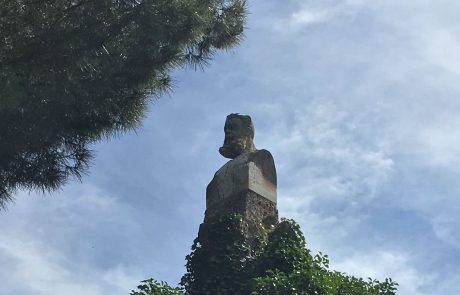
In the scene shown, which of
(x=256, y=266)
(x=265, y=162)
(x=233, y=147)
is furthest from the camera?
(x=233, y=147)

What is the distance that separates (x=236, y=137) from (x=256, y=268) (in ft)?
7.48

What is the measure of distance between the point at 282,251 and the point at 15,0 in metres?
4.44

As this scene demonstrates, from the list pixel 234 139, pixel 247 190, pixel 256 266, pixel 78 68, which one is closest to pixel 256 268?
pixel 256 266

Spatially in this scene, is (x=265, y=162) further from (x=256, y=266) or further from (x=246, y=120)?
(x=256, y=266)

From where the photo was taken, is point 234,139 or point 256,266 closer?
point 256,266

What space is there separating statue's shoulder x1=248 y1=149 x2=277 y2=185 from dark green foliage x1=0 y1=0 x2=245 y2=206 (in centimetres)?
154

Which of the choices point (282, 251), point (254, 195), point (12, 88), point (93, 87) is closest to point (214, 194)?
point (254, 195)

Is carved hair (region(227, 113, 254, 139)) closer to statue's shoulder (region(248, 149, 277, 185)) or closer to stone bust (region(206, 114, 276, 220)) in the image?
stone bust (region(206, 114, 276, 220))

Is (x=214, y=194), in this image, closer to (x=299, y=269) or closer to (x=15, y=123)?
(x=299, y=269)

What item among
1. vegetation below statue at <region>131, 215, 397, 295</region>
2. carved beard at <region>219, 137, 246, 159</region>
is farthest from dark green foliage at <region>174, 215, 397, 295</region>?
carved beard at <region>219, 137, 246, 159</region>

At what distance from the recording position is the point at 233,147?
13.7 metres

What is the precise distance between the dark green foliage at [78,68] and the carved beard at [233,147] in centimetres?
144

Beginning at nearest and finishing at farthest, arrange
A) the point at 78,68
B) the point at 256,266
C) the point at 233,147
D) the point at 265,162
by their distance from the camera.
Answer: the point at 78,68 → the point at 256,266 → the point at 265,162 → the point at 233,147

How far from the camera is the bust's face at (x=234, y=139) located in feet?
44.9
